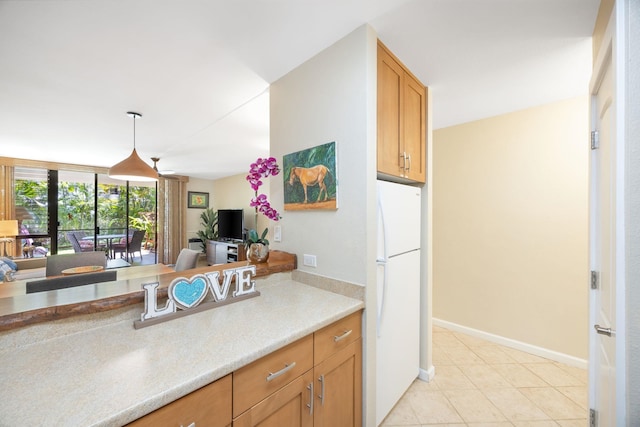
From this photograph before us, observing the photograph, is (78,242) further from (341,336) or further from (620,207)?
(620,207)

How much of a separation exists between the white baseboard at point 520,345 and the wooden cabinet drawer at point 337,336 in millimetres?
1966

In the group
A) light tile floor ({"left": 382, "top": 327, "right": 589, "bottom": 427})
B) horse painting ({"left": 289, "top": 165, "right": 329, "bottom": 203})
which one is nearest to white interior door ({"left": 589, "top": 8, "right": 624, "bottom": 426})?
light tile floor ({"left": 382, "top": 327, "right": 589, "bottom": 427})

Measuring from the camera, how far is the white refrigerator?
4.99 ft

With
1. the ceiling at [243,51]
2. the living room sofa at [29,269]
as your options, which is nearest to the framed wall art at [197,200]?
the living room sofa at [29,269]

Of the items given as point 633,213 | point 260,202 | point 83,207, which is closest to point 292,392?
point 260,202

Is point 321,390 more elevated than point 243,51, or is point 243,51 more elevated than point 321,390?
point 243,51

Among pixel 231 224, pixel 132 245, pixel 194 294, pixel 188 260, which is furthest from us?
pixel 231 224

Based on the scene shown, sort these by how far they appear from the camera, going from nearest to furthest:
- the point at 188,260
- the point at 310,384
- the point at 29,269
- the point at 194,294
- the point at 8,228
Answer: the point at 310,384, the point at 194,294, the point at 188,260, the point at 29,269, the point at 8,228

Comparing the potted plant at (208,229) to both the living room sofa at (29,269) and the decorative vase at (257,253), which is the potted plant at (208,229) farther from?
the decorative vase at (257,253)

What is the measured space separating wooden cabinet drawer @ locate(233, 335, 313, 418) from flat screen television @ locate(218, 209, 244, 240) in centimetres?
522

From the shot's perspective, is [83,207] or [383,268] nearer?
[383,268]

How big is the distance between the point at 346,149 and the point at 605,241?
4.25 feet

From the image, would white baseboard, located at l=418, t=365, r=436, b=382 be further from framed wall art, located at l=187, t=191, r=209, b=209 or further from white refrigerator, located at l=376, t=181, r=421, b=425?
framed wall art, located at l=187, t=191, r=209, b=209

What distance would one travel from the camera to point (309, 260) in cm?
171
